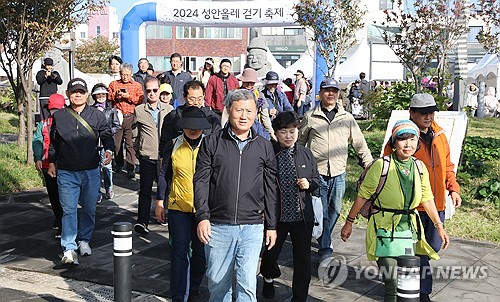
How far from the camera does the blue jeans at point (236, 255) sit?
16.6 feet

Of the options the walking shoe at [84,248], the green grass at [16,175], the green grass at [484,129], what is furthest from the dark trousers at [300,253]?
the green grass at [484,129]

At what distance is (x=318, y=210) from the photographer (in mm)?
6309

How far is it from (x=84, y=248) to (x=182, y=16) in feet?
54.7

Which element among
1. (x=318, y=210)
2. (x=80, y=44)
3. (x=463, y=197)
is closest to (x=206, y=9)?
(x=463, y=197)

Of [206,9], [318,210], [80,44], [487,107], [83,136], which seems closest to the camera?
[318,210]

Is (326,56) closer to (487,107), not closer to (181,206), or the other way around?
(487,107)

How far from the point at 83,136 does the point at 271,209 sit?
10.4 ft

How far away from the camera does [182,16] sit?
23688 millimetres

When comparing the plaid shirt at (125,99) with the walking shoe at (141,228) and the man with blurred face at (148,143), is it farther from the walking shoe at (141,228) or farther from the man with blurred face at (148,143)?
the walking shoe at (141,228)

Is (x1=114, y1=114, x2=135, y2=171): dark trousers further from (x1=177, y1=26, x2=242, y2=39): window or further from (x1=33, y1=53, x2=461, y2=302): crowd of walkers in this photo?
(x1=177, y1=26, x2=242, y2=39): window

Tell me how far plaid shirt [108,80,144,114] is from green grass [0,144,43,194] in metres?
2.06

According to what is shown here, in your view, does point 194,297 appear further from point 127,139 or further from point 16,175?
point 16,175

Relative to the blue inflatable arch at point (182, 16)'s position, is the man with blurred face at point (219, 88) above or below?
below

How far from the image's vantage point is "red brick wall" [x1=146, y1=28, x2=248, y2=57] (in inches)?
2736
